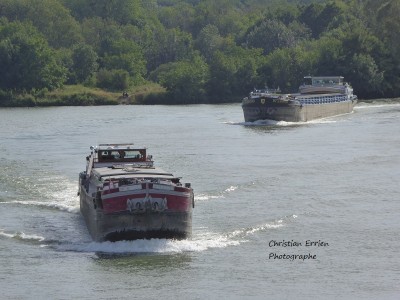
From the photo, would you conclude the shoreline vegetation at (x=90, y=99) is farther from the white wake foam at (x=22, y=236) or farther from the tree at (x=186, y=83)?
the white wake foam at (x=22, y=236)

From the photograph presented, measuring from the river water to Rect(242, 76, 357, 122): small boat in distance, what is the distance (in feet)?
38.2

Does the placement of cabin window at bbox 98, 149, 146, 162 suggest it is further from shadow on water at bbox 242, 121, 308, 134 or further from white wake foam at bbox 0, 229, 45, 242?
shadow on water at bbox 242, 121, 308, 134

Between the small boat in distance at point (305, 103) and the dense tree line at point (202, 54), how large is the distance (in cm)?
2014

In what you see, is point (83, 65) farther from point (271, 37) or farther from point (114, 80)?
point (271, 37)

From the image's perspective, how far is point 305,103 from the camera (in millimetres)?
99062

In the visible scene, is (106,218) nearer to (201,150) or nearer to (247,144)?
(201,150)

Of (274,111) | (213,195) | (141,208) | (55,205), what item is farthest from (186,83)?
(141,208)

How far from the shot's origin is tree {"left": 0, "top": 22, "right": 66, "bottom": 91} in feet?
443

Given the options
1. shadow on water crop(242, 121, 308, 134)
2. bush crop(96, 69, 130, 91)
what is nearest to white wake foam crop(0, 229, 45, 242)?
shadow on water crop(242, 121, 308, 134)

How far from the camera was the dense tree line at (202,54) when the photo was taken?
441 ft

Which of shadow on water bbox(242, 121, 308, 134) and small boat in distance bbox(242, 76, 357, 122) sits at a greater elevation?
small boat in distance bbox(242, 76, 357, 122)

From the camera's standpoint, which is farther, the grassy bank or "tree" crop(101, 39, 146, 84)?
"tree" crop(101, 39, 146, 84)

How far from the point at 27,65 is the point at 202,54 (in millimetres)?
40792

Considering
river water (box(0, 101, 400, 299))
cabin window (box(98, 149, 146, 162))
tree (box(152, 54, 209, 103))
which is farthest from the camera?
tree (box(152, 54, 209, 103))
